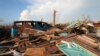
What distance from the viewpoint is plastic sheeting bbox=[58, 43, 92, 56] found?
8487 millimetres

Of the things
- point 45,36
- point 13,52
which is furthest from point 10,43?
point 13,52

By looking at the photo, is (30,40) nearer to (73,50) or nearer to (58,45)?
(58,45)

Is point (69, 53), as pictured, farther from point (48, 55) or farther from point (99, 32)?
point (99, 32)

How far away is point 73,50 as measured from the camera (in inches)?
345

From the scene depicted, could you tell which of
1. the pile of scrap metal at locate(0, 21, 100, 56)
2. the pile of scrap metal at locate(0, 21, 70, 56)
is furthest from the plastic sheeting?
the pile of scrap metal at locate(0, 21, 70, 56)

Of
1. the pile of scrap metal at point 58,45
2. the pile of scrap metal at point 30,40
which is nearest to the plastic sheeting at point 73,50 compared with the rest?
the pile of scrap metal at point 58,45

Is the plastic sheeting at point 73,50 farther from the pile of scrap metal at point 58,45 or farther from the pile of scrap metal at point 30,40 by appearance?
the pile of scrap metal at point 30,40

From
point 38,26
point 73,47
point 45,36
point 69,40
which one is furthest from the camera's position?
point 38,26

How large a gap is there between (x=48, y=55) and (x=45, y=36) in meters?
3.41

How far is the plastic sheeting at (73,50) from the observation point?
849 centimetres

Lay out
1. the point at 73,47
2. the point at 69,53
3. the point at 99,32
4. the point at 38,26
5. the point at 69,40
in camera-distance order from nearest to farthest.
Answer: the point at 69,53 → the point at 73,47 → the point at 69,40 → the point at 99,32 → the point at 38,26

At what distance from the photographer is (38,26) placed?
15.9 metres

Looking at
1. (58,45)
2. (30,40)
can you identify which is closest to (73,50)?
(58,45)

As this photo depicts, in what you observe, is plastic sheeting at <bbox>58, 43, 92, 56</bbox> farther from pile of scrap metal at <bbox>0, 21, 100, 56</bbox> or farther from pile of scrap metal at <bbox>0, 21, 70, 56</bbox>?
pile of scrap metal at <bbox>0, 21, 70, 56</bbox>
